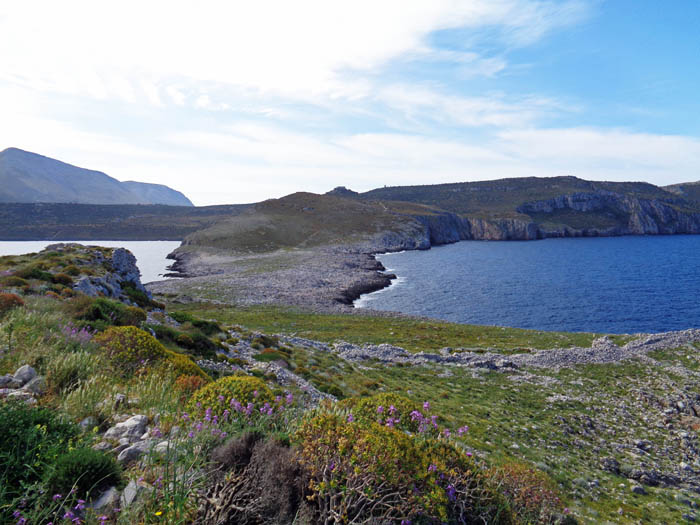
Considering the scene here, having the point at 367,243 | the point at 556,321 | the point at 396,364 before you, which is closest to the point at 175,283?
the point at 396,364

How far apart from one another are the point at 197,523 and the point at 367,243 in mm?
153706

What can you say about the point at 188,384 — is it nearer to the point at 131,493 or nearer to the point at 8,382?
the point at 8,382

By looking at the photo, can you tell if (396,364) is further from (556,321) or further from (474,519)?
(556,321)

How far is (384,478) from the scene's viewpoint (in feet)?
17.8

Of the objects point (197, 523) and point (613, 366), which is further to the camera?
point (613, 366)

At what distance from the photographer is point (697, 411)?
21.8m

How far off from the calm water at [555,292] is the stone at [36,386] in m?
58.4

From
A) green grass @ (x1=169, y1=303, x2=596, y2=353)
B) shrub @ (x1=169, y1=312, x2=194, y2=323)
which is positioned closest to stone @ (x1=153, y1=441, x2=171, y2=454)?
shrub @ (x1=169, y1=312, x2=194, y2=323)

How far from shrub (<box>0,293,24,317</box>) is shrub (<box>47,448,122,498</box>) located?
34.2 ft

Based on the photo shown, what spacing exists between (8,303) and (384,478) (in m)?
14.8

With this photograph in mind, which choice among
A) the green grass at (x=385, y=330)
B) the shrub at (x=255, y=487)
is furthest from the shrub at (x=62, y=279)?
the green grass at (x=385, y=330)

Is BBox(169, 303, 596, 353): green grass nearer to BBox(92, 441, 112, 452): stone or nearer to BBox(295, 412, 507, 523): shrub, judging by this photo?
BBox(295, 412, 507, 523): shrub

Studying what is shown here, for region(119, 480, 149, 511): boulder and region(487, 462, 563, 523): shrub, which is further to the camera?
region(487, 462, 563, 523): shrub

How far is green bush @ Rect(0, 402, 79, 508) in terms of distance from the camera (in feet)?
14.9
